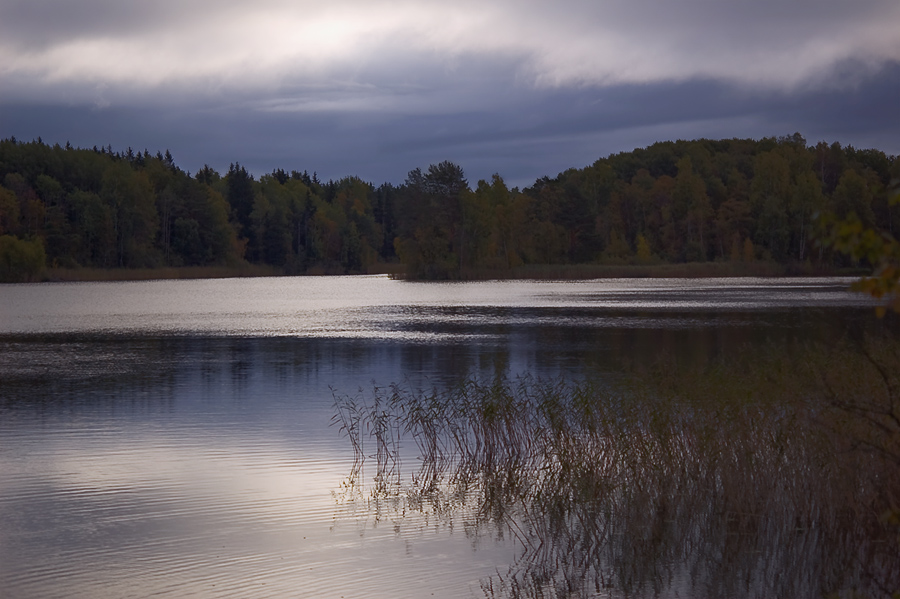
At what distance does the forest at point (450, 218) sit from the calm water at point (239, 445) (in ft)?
205

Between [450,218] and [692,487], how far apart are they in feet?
298

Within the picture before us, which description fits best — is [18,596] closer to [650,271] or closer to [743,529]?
[743,529]

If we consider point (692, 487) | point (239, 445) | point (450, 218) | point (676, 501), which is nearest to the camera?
point (676, 501)

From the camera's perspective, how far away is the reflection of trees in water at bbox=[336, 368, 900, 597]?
774 cm

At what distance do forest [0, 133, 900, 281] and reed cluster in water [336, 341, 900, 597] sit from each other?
8725cm

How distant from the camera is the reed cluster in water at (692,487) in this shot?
305 inches

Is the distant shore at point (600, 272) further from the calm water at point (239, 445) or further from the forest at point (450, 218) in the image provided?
the calm water at point (239, 445)

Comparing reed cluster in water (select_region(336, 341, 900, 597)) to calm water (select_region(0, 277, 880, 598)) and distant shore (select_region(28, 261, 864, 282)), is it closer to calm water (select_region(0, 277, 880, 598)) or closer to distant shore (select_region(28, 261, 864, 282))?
calm water (select_region(0, 277, 880, 598))

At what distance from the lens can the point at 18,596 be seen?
7.52 meters

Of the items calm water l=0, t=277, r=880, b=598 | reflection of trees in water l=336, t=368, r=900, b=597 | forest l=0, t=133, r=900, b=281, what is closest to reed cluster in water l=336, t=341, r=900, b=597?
reflection of trees in water l=336, t=368, r=900, b=597

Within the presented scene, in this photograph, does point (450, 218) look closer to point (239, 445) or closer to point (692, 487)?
point (239, 445)

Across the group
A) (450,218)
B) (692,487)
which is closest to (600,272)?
(450,218)

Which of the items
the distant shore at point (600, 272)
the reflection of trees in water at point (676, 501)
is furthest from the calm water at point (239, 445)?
the distant shore at point (600, 272)

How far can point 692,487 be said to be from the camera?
929 centimetres
